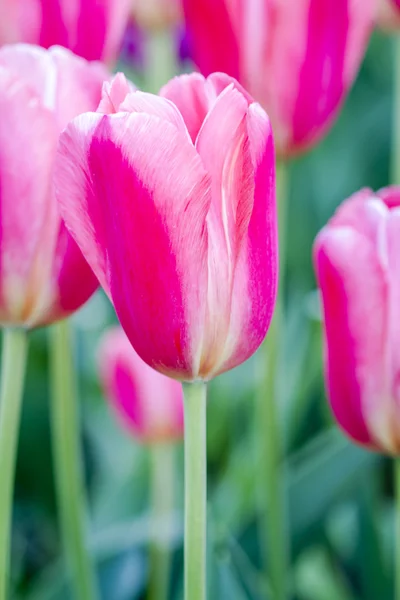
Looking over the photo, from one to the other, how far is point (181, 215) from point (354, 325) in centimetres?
11

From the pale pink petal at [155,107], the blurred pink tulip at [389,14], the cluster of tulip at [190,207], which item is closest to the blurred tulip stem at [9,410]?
the cluster of tulip at [190,207]

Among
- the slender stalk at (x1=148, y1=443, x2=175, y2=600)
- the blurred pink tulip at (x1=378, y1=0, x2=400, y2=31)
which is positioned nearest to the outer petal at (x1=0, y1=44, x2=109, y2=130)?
the blurred pink tulip at (x1=378, y1=0, x2=400, y2=31)

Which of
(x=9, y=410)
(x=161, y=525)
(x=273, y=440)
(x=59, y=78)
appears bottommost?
(x=161, y=525)

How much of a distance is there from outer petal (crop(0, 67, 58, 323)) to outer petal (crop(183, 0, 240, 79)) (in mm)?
125

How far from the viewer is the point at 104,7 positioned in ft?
1.45

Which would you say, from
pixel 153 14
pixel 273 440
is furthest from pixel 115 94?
pixel 153 14

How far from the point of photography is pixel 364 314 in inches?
15.4

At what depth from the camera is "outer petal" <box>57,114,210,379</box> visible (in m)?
0.30

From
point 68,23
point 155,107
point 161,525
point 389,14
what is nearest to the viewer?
point 155,107

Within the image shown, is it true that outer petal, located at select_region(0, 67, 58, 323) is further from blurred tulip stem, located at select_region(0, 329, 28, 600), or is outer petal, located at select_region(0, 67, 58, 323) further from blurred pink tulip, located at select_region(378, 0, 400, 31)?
blurred pink tulip, located at select_region(378, 0, 400, 31)

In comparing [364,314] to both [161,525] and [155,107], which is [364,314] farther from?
[161,525]

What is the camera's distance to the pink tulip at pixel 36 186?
344 mm

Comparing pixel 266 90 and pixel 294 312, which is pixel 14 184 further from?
pixel 294 312

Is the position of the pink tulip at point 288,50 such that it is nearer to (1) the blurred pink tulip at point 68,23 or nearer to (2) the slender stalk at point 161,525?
(1) the blurred pink tulip at point 68,23
